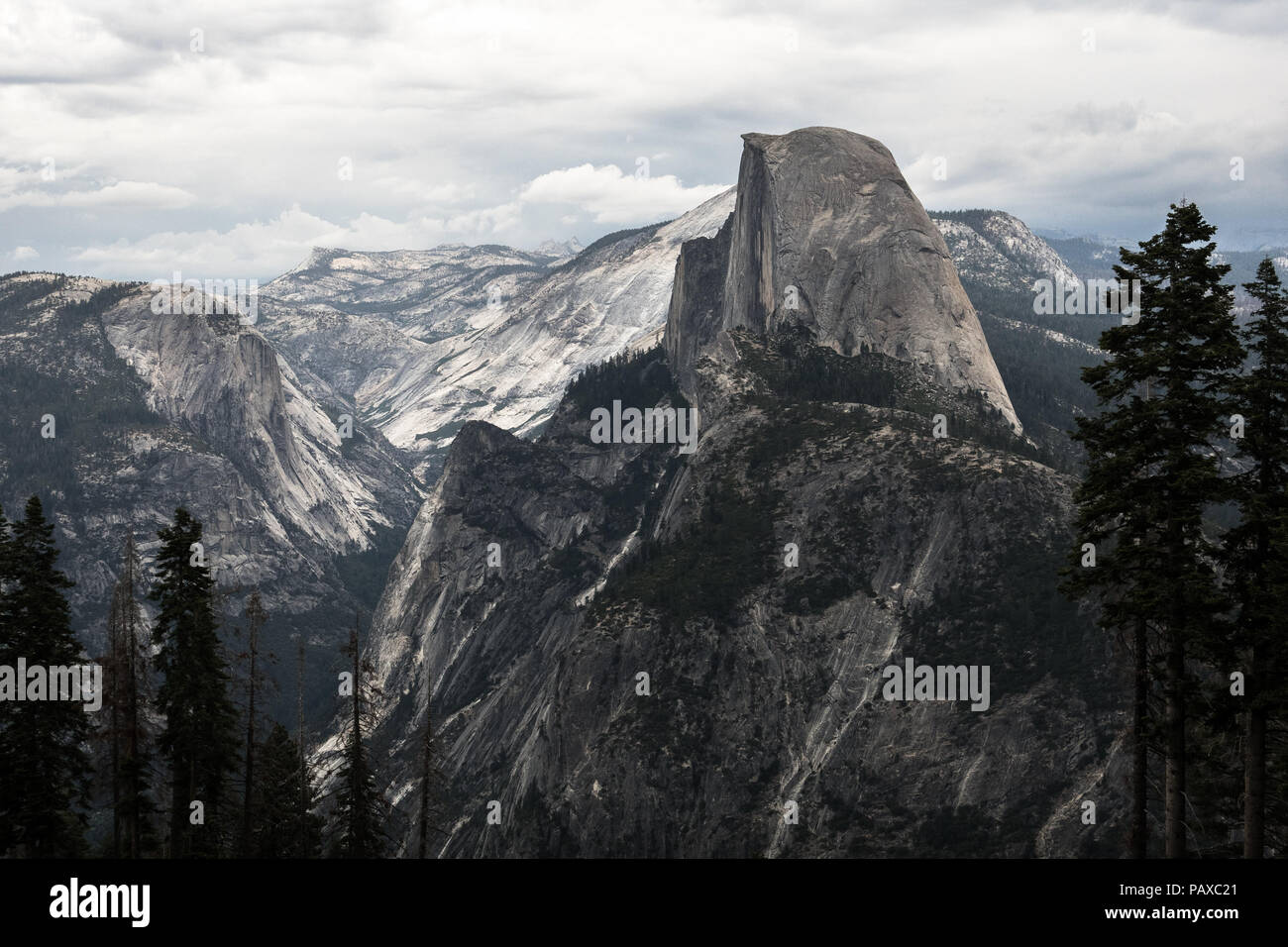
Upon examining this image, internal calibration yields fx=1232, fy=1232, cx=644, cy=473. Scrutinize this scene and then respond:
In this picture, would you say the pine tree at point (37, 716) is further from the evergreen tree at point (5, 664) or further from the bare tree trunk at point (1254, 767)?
the bare tree trunk at point (1254, 767)

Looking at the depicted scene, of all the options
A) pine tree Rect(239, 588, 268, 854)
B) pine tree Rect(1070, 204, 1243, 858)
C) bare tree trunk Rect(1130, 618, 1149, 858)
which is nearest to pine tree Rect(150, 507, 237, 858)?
pine tree Rect(239, 588, 268, 854)

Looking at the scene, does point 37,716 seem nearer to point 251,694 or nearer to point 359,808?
point 251,694

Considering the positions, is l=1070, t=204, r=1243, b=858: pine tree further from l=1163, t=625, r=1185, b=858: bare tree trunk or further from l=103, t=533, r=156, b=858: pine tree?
l=103, t=533, r=156, b=858: pine tree

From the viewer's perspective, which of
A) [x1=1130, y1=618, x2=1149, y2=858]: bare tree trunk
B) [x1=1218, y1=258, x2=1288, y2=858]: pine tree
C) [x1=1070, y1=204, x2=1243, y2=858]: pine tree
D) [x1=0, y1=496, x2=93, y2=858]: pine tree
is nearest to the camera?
[x1=1218, y1=258, x2=1288, y2=858]: pine tree

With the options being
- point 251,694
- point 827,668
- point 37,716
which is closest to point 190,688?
point 251,694

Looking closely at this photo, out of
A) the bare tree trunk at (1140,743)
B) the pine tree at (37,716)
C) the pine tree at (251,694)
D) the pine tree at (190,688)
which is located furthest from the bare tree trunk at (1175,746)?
the pine tree at (37,716)

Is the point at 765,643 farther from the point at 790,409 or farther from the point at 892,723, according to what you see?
the point at 790,409
